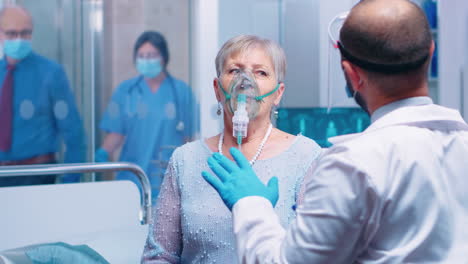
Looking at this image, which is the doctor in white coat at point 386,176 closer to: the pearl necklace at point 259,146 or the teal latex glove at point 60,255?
the pearl necklace at point 259,146

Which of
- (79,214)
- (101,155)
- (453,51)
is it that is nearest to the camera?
(79,214)

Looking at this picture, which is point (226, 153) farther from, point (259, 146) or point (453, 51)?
point (453, 51)

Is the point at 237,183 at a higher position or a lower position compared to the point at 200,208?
higher

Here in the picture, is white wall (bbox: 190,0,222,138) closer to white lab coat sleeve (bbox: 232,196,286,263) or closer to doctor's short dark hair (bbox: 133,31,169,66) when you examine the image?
doctor's short dark hair (bbox: 133,31,169,66)

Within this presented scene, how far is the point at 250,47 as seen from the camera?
1590 millimetres

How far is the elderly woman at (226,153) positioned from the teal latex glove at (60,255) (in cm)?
26

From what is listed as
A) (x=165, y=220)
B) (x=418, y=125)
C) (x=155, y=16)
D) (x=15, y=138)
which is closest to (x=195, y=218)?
(x=165, y=220)

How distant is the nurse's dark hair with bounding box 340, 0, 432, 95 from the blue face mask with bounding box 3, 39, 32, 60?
9.79 ft

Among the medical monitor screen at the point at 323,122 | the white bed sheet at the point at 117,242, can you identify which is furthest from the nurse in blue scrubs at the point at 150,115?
the white bed sheet at the point at 117,242

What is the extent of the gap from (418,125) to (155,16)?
4.18m

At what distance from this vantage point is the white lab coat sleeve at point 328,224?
884 mm

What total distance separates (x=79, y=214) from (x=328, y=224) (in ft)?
4.99

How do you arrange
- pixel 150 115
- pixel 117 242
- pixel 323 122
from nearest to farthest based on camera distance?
pixel 117 242 < pixel 323 122 < pixel 150 115

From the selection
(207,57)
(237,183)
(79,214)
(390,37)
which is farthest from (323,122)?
(390,37)
